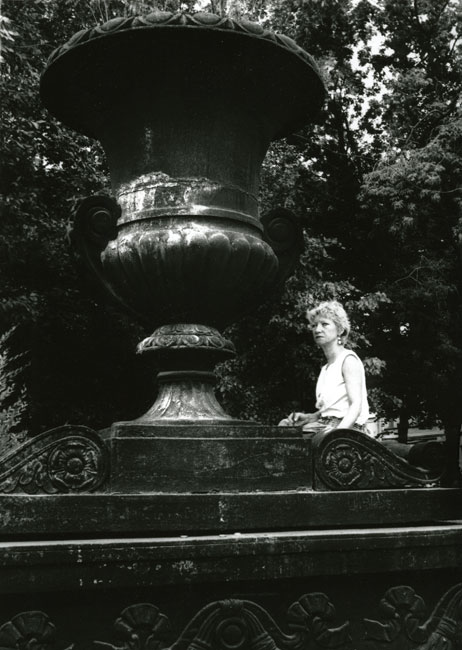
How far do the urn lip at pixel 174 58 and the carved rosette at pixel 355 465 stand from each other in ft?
5.55

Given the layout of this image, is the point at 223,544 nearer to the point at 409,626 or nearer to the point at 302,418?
the point at 409,626

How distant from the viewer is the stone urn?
3.65 metres

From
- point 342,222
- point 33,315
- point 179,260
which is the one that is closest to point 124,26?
point 179,260

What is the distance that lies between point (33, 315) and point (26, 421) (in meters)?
2.96

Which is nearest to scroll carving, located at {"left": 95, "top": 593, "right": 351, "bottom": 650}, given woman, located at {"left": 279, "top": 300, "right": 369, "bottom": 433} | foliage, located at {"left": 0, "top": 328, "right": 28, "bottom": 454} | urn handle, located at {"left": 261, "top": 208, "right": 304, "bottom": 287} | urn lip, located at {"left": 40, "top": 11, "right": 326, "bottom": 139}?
woman, located at {"left": 279, "top": 300, "right": 369, "bottom": 433}

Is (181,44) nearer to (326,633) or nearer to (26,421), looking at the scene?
(326,633)

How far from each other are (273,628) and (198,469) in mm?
688

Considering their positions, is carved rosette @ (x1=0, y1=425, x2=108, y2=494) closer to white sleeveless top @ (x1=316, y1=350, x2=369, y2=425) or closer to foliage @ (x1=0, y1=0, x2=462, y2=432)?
white sleeveless top @ (x1=316, y1=350, x2=369, y2=425)

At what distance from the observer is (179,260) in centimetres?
Result: 362

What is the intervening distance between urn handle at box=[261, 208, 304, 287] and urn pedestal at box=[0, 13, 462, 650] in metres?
0.01

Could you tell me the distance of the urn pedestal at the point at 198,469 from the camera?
9.30 feet

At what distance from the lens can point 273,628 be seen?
298cm

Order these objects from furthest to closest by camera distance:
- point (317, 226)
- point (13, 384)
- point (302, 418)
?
point (317, 226) < point (13, 384) < point (302, 418)

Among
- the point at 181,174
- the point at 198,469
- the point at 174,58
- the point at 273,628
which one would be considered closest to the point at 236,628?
the point at 273,628
